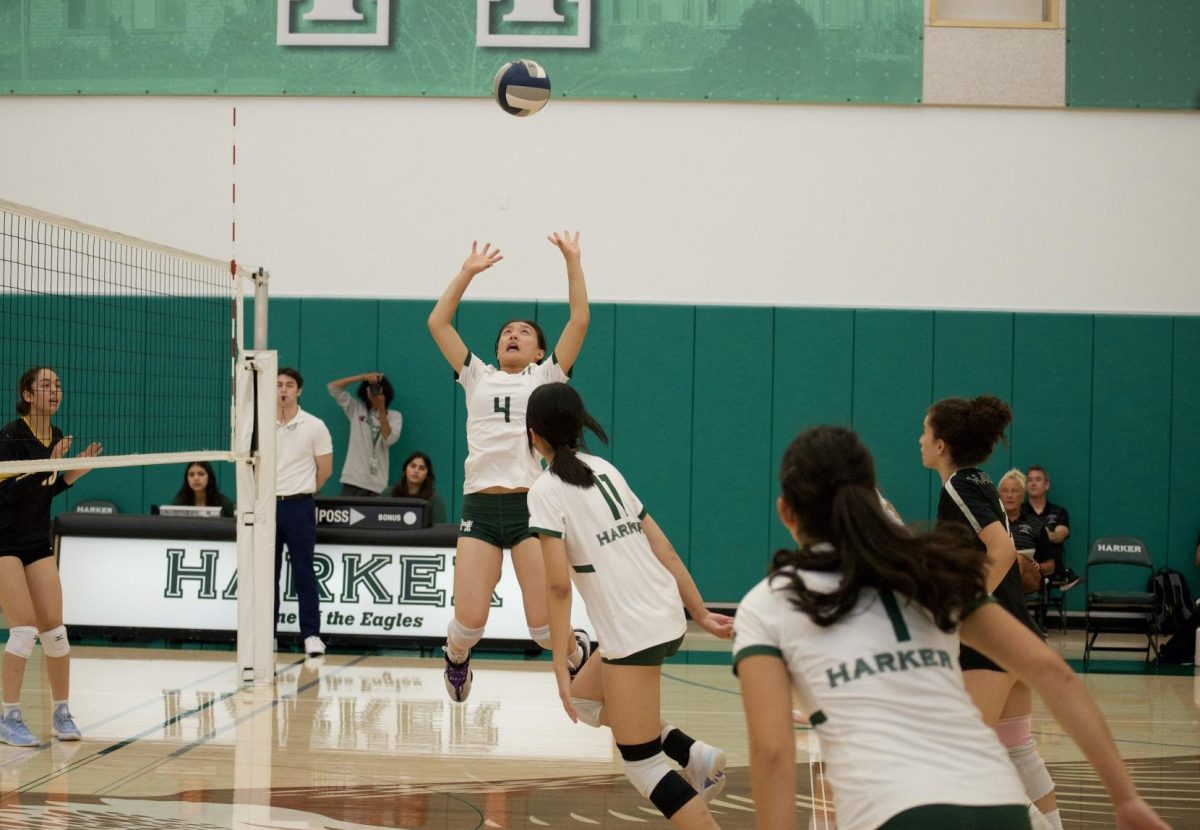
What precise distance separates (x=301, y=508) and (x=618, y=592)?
542 centimetres

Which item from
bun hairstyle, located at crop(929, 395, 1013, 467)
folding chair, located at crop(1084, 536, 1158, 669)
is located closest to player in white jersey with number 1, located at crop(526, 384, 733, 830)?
bun hairstyle, located at crop(929, 395, 1013, 467)

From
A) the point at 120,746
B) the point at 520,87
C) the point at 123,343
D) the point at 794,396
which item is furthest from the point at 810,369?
the point at 120,746

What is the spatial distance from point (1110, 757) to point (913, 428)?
384 inches

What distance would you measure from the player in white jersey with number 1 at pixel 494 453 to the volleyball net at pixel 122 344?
5453mm

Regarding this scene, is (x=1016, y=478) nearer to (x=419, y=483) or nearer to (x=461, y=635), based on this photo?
(x=419, y=483)

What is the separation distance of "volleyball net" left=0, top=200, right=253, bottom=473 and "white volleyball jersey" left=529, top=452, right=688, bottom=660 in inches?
280

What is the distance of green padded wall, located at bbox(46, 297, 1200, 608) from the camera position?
11570mm

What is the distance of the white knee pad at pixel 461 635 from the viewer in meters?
5.64

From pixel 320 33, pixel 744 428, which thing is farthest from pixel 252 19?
pixel 744 428

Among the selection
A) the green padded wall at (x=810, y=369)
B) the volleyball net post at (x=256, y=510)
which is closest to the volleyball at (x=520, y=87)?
the volleyball net post at (x=256, y=510)

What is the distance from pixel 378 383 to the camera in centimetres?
1163

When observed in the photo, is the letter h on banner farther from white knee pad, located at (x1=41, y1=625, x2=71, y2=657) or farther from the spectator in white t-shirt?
white knee pad, located at (x1=41, y1=625, x2=71, y2=657)

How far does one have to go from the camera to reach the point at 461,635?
568cm

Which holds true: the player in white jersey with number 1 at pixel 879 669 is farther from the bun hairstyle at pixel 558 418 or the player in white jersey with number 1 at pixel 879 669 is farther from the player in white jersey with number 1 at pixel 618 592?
the bun hairstyle at pixel 558 418
